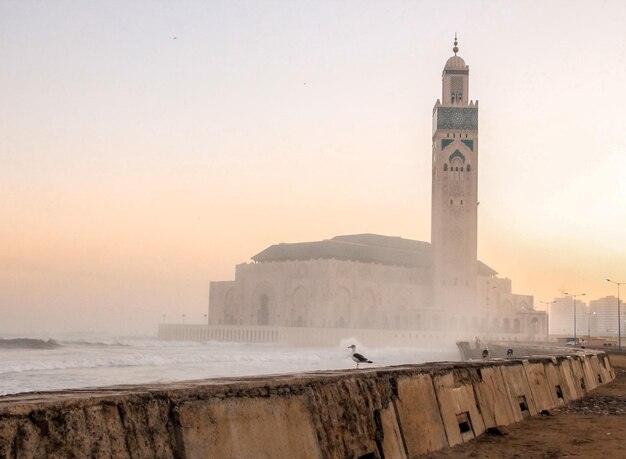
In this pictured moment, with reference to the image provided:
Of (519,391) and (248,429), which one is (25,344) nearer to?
(519,391)

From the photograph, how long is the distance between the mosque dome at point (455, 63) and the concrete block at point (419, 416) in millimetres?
78132

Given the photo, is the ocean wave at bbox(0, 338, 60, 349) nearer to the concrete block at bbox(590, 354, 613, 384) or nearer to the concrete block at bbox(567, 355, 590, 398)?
the concrete block at bbox(590, 354, 613, 384)

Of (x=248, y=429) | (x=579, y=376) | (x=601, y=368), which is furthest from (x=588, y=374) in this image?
(x=248, y=429)

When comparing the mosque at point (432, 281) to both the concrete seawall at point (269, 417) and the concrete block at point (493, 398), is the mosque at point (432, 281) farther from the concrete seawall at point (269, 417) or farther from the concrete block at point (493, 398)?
the concrete seawall at point (269, 417)

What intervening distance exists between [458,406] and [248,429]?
9.94 feet

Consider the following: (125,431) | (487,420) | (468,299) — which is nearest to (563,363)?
(487,420)

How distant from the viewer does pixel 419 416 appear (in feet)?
18.6

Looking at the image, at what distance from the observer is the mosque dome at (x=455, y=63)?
262 ft

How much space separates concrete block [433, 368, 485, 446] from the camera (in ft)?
20.0

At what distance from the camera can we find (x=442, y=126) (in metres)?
77.6

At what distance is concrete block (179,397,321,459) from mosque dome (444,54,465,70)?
A: 79.8m

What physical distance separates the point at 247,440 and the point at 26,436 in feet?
4.53

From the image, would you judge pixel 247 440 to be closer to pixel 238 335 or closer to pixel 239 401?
pixel 239 401

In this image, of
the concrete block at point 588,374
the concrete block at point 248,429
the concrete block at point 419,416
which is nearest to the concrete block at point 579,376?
the concrete block at point 588,374
